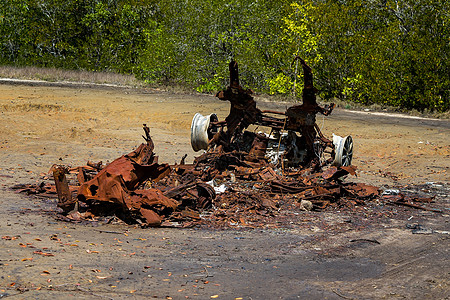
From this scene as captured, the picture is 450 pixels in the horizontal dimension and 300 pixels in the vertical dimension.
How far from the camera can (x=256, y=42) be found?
85.2 ft

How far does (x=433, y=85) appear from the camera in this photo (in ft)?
71.0

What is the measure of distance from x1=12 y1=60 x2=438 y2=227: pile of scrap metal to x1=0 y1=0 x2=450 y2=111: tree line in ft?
42.1

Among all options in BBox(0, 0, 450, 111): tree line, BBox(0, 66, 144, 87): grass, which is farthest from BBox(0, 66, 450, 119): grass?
BBox(0, 0, 450, 111): tree line

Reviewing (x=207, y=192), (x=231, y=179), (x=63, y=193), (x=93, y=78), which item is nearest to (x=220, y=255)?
(x=207, y=192)

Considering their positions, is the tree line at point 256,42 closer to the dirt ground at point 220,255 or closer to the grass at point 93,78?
the grass at point 93,78

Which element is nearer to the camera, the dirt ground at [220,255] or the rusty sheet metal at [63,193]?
the dirt ground at [220,255]

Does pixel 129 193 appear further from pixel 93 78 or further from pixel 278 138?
pixel 93 78

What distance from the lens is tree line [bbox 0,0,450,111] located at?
72.8 feet

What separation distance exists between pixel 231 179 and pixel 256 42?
55.7ft

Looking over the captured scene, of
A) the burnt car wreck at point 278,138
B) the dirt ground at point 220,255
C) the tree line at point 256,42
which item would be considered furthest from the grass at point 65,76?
the burnt car wreck at point 278,138

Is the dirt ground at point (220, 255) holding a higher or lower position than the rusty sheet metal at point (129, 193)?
lower

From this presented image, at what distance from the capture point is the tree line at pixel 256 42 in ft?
72.8

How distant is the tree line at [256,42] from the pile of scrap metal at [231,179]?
12.8 m

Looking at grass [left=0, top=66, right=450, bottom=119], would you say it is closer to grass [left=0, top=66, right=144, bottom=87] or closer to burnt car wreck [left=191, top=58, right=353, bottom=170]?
grass [left=0, top=66, right=144, bottom=87]
